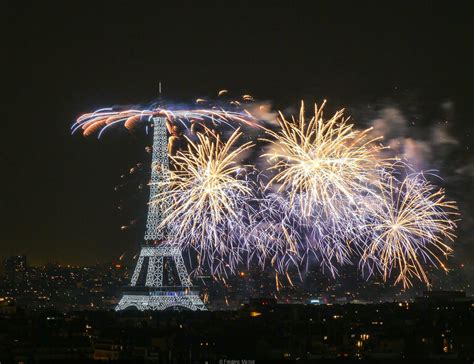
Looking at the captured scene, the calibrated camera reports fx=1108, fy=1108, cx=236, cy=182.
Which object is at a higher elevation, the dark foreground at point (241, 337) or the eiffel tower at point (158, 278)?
the eiffel tower at point (158, 278)

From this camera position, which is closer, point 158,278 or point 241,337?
point 241,337

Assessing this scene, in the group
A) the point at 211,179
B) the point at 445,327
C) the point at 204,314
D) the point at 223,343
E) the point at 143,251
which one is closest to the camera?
the point at 211,179

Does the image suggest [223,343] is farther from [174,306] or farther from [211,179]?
[174,306]

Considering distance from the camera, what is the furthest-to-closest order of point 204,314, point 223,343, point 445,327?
point 204,314
point 445,327
point 223,343

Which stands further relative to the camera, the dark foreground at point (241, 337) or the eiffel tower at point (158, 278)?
the eiffel tower at point (158, 278)

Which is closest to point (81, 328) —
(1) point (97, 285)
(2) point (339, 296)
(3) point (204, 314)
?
(3) point (204, 314)

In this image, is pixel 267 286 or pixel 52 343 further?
pixel 267 286
